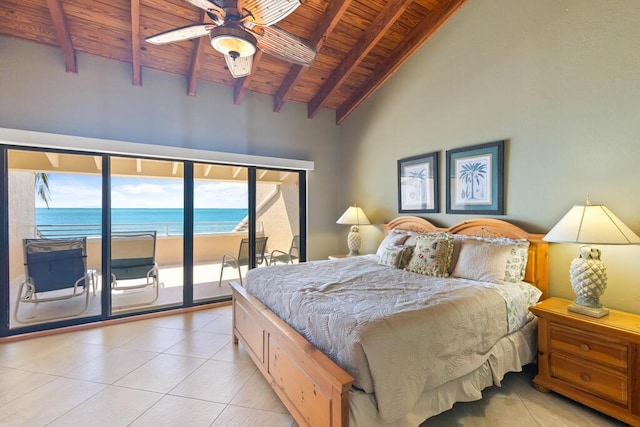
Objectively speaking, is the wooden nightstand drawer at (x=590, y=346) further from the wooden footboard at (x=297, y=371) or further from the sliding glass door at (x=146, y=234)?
the sliding glass door at (x=146, y=234)

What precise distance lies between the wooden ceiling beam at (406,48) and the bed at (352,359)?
7.85 ft

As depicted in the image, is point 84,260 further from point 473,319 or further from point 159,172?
point 473,319

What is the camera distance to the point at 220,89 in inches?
167

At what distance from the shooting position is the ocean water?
10.9ft

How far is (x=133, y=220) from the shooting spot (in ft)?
12.3

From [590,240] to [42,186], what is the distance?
514 cm

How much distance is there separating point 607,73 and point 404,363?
2712mm

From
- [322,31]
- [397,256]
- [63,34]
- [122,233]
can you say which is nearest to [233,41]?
[322,31]

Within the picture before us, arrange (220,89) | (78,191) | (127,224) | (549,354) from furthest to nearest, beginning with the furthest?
(220,89)
(127,224)
(78,191)
(549,354)

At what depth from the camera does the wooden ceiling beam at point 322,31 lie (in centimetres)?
303

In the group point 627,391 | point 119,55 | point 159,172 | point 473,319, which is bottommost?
point 627,391

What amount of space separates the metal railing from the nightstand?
12.0 ft

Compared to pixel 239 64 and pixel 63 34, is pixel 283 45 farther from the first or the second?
pixel 63 34

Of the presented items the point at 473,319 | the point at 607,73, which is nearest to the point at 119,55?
the point at 473,319
